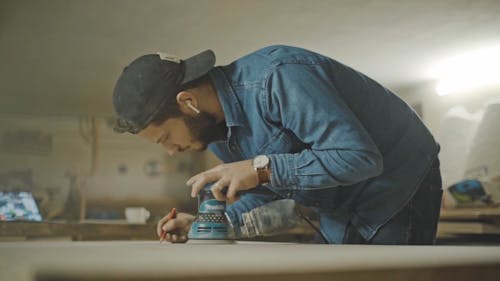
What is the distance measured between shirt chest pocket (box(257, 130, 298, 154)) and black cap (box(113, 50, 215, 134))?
0.20 m

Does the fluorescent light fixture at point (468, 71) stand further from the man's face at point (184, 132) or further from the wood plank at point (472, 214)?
the man's face at point (184, 132)

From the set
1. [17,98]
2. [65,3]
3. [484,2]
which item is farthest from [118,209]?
[484,2]

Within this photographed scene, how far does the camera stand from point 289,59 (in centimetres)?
89

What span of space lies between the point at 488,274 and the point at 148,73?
2.31 feet

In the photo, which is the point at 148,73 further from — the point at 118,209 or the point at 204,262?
the point at 118,209

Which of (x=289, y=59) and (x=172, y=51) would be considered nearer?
(x=289, y=59)

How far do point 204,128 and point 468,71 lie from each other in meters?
1.75

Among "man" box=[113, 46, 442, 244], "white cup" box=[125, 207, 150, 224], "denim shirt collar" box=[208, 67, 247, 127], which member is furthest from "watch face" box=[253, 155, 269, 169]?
"white cup" box=[125, 207, 150, 224]

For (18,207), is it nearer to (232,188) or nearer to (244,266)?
(232,188)

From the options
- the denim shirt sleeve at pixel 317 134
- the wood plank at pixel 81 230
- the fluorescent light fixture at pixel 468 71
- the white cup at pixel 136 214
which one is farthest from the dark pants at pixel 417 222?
the fluorescent light fixture at pixel 468 71

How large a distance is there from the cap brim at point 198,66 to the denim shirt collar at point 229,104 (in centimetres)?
4

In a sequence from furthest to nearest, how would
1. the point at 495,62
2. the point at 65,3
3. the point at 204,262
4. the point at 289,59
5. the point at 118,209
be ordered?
1. the point at 495,62
2. the point at 118,209
3. the point at 65,3
4. the point at 289,59
5. the point at 204,262

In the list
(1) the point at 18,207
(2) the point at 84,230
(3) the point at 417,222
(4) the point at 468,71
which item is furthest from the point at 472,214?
(1) the point at 18,207

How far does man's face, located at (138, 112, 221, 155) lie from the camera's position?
1014 mm
